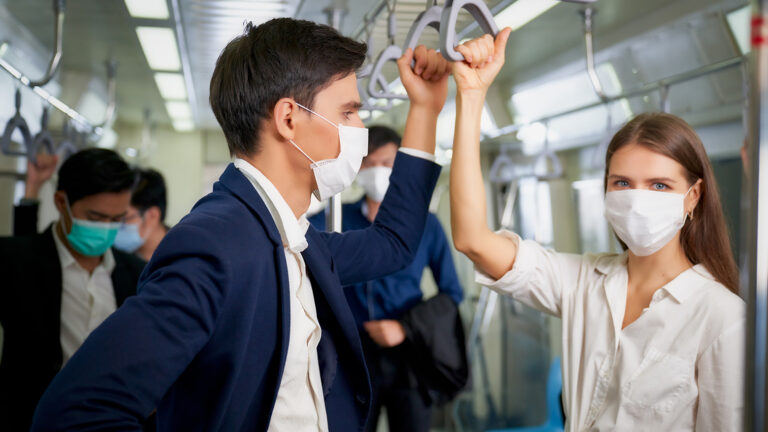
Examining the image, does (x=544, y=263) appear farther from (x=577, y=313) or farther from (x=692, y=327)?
(x=692, y=327)

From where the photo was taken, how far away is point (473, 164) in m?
1.49

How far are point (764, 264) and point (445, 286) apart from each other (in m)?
2.25

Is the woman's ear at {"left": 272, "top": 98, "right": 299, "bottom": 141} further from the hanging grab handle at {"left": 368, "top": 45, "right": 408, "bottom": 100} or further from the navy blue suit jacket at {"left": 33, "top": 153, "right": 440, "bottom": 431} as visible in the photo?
the hanging grab handle at {"left": 368, "top": 45, "right": 408, "bottom": 100}

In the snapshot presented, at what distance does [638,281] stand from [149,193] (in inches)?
115

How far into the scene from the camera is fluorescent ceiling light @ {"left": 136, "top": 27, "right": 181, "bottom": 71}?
3099mm

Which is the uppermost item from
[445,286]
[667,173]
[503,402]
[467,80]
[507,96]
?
[507,96]

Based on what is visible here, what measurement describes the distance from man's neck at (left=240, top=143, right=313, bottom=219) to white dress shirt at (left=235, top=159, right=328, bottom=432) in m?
0.03

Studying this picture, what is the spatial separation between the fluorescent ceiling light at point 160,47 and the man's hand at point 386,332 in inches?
69.0

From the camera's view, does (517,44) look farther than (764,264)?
Yes

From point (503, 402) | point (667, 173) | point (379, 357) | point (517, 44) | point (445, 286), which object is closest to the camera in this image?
point (667, 173)

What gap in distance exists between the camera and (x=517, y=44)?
11.0 feet

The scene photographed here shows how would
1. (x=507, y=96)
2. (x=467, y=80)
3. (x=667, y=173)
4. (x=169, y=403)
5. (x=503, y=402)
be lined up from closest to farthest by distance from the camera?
(x=169, y=403)
(x=467, y=80)
(x=667, y=173)
(x=507, y=96)
(x=503, y=402)

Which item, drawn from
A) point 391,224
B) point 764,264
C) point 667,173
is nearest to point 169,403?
point 391,224

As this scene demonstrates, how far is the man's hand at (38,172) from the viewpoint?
11.4 ft
